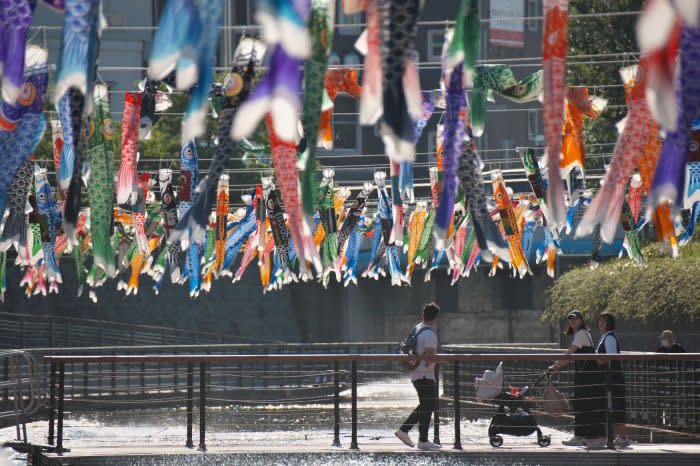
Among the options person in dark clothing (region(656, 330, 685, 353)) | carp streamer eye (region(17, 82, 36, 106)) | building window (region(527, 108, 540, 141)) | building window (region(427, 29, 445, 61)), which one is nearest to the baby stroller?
person in dark clothing (region(656, 330, 685, 353))

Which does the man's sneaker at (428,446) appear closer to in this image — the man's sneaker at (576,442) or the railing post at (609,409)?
the man's sneaker at (576,442)

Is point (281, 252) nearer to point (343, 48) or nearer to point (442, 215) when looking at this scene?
point (442, 215)

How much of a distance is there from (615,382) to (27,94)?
A: 7.26 meters

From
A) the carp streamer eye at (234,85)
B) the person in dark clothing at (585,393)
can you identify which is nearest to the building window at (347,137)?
the person in dark clothing at (585,393)

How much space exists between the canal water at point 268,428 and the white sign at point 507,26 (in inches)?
1176

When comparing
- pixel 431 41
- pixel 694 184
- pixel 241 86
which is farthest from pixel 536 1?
pixel 241 86

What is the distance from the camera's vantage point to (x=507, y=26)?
55.6 meters

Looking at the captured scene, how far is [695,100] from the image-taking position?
7.32 metres

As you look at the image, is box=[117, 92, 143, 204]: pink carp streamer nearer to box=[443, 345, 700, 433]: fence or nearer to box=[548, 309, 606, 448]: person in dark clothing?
box=[443, 345, 700, 433]: fence

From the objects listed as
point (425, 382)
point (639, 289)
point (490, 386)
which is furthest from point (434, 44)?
point (425, 382)

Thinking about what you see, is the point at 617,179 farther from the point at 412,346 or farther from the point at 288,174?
the point at 412,346

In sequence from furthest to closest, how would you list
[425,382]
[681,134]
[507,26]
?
[507,26], [425,382], [681,134]

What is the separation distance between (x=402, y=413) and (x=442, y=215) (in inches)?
596

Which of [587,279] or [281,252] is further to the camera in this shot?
[587,279]
